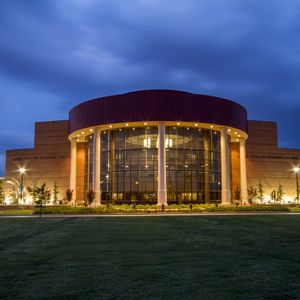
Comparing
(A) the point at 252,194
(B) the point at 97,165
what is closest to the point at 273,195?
(A) the point at 252,194

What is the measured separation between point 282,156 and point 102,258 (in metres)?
66.3

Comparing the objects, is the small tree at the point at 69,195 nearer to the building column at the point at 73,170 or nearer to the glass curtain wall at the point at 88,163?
the building column at the point at 73,170

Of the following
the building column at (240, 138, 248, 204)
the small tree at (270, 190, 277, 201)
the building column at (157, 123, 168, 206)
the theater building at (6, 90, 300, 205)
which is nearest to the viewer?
the building column at (157, 123, 168, 206)

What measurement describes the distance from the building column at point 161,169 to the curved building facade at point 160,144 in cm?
13

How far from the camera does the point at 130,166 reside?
54938 mm

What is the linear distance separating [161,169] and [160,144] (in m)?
3.33

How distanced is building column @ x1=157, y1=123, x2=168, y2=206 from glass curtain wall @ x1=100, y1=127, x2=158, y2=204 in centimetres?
218

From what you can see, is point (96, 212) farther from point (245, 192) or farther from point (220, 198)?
point (245, 192)

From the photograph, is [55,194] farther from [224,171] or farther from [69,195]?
[224,171]

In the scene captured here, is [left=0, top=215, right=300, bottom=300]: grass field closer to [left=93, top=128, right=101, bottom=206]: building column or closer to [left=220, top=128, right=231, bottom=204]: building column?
[left=93, top=128, right=101, bottom=206]: building column

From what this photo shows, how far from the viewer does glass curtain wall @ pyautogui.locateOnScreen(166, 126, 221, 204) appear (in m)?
54.0

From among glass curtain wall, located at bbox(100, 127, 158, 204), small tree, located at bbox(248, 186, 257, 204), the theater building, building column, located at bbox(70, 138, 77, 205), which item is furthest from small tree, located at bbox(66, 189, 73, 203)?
small tree, located at bbox(248, 186, 257, 204)

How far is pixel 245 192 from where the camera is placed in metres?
64.5

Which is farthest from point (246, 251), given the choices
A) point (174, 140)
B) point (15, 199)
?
point (15, 199)
